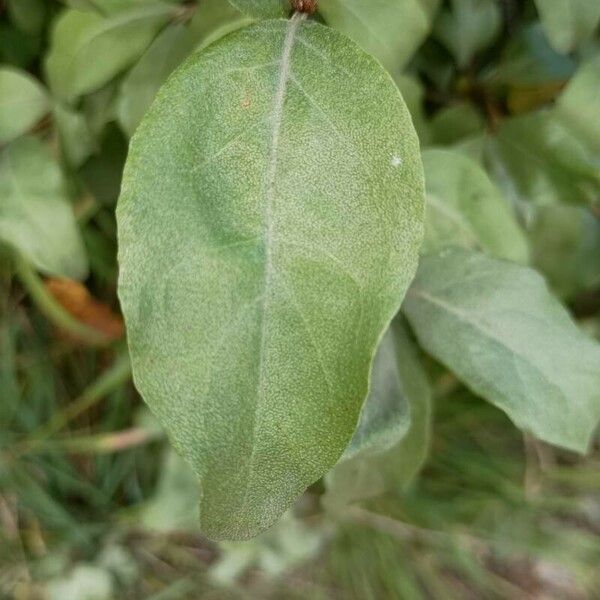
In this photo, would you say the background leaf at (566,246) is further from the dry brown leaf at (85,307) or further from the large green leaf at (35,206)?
the dry brown leaf at (85,307)

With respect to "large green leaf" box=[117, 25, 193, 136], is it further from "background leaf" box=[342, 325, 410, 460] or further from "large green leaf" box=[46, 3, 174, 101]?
"background leaf" box=[342, 325, 410, 460]

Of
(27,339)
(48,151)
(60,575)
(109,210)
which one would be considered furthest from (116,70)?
(60,575)

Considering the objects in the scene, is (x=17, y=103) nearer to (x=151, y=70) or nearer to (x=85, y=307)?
(x=151, y=70)

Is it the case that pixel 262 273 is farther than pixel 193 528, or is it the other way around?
pixel 193 528

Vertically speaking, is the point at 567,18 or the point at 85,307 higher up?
the point at 567,18

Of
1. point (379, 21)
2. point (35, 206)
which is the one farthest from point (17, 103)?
point (379, 21)

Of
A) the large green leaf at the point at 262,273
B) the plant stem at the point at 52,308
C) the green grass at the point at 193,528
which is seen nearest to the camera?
the large green leaf at the point at 262,273

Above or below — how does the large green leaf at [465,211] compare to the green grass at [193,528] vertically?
above

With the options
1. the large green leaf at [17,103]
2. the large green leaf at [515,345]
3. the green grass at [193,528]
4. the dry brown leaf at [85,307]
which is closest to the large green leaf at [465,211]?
the large green leaf at [515,345]
